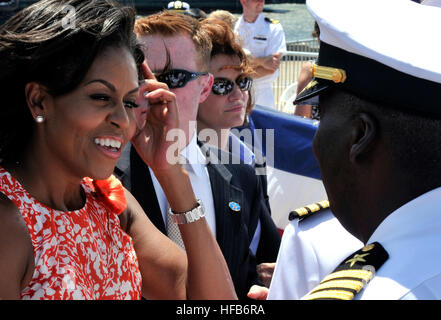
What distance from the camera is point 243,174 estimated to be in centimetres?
327

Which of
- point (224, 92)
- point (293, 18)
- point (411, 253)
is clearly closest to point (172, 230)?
point (224, 92)

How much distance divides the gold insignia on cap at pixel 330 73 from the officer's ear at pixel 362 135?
0.44 feet

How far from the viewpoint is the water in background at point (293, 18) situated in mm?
19384

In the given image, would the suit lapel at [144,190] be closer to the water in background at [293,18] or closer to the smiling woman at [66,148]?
the smiling woman at [66,148]

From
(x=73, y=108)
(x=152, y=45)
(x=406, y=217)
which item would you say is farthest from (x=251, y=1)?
(x=406, y=217)

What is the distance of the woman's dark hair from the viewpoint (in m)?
2.01

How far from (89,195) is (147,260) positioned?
33 cm

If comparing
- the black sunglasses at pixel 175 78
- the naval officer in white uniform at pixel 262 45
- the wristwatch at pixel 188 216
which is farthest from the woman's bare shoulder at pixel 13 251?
the naval officer in white uniform at pixel 262 45

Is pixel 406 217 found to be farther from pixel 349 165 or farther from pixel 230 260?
pixel 230 260

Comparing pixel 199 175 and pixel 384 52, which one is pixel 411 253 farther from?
pixel 199 175

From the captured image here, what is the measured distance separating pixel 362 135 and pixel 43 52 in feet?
3.39

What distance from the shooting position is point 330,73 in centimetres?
174

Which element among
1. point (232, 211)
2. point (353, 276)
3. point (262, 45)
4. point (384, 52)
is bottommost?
point (262, 45)

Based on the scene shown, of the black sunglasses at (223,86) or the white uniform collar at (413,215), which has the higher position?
the white uniform collar at (413,215)
